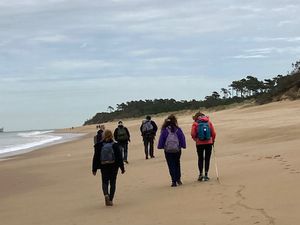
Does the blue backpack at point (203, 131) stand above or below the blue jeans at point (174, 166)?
above

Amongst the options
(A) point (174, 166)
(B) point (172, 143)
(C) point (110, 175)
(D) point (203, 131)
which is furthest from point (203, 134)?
(C) point (110, 175)

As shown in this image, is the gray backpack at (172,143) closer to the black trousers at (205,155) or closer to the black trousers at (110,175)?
the black trousers at (205,155)

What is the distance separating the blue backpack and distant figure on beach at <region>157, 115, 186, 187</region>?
16.4 inches

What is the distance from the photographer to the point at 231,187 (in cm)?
1013

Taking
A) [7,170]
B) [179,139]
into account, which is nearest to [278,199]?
[179,139]

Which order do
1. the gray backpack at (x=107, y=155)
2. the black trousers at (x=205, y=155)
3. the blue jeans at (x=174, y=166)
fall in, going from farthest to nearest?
the black trousers at (x=205, y=155) < the blue jeans at (x=174, y=166) < the gray backpack at (x=107, y=155)

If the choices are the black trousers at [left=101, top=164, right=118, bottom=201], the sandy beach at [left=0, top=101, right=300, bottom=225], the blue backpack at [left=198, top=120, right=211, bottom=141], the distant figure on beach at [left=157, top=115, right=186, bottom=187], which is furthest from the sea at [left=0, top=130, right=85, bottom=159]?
the black trousers at [left=101, top=164, right=118, bottom=201]

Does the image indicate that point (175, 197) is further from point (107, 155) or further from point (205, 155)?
point (205, 155)

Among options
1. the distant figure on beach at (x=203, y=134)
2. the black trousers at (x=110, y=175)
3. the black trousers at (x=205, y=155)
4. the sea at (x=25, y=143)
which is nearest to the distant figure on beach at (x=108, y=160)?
the black trousers at (x=110, y=175)

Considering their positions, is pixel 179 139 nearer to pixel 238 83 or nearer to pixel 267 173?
pixel 267 173

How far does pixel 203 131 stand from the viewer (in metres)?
11.8

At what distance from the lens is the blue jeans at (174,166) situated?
11625 mm

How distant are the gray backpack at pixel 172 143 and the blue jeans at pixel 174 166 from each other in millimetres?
115

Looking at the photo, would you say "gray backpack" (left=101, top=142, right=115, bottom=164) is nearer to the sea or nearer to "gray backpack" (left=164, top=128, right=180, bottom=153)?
"gray backpack" (left=164, top=128, right=180, bottom=153)
